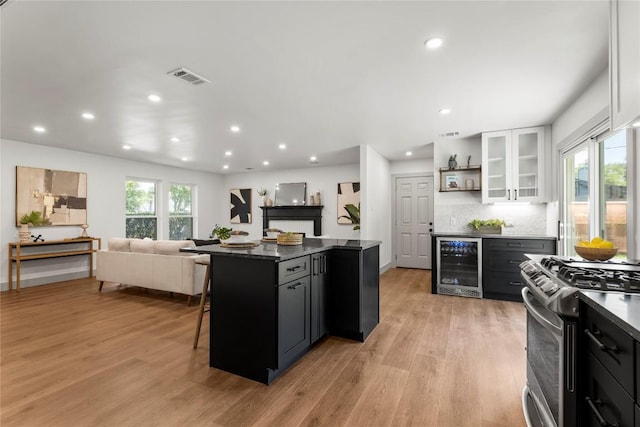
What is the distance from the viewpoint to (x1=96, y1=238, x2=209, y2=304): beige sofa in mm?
4191

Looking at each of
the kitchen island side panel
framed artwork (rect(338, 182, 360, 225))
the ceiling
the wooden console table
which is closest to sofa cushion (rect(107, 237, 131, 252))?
the wooden console table

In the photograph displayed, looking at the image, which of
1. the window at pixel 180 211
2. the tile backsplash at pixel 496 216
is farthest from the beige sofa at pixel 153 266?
the tile backsplash at pixel 496 216

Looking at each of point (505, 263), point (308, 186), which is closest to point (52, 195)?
point (308, 186)

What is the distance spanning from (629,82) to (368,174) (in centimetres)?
410

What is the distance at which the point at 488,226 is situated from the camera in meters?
4.75

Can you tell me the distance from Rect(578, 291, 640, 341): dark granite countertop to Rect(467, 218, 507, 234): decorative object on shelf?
12.5 ft

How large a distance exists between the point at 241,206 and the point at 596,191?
7.98 metres

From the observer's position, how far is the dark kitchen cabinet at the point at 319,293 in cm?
272

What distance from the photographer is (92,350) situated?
2779mm

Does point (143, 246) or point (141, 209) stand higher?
point (141, 209)

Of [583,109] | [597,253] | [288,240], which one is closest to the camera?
[597,253]

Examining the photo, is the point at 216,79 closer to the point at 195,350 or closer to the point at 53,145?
the point at 195,350

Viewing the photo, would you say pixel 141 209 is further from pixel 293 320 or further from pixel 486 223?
pixel 486 223

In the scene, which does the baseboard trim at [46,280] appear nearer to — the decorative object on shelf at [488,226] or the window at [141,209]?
the window at [141,209]
